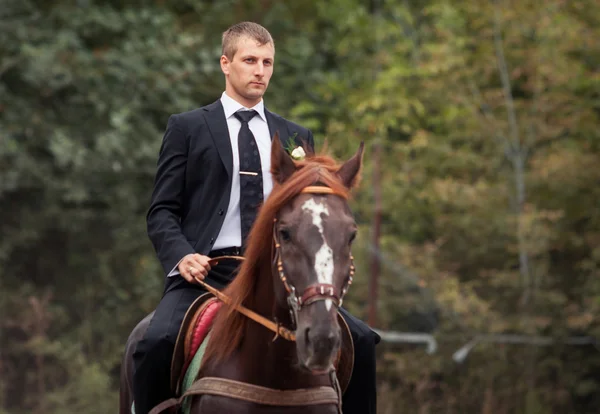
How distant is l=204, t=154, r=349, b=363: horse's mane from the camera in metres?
4.49

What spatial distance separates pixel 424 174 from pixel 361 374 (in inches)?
397

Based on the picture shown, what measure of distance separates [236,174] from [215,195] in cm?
14

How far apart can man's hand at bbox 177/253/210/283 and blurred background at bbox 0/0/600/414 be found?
7.98m

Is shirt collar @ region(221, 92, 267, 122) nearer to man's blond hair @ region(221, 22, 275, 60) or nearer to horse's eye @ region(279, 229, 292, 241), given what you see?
man's blond hair @ region(221, 22, 275, 60)

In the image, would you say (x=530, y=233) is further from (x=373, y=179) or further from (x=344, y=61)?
(x=344, y=61)

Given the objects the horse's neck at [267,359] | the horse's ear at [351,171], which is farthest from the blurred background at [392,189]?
the horse's ear at [351,171]

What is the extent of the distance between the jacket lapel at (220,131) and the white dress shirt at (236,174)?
0.02m

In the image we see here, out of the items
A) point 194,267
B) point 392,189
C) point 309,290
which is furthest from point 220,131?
point 392,189

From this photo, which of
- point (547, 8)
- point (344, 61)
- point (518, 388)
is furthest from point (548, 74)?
point (344, 61)

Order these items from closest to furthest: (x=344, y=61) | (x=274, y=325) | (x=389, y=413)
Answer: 1. (x=274, y=325)
2. (x=389, y=413)
3. (x=344, y=61)

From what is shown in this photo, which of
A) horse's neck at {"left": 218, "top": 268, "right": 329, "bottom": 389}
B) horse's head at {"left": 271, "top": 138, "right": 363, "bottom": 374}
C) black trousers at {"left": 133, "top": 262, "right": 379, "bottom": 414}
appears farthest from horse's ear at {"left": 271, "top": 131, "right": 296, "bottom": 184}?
black trousers at {"left": 133, "top": 262, "right": 379, "bottom": 414}

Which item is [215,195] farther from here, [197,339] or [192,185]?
[197,339]

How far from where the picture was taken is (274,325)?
15.5ft

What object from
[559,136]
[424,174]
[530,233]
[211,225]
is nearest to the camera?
[211,225]
